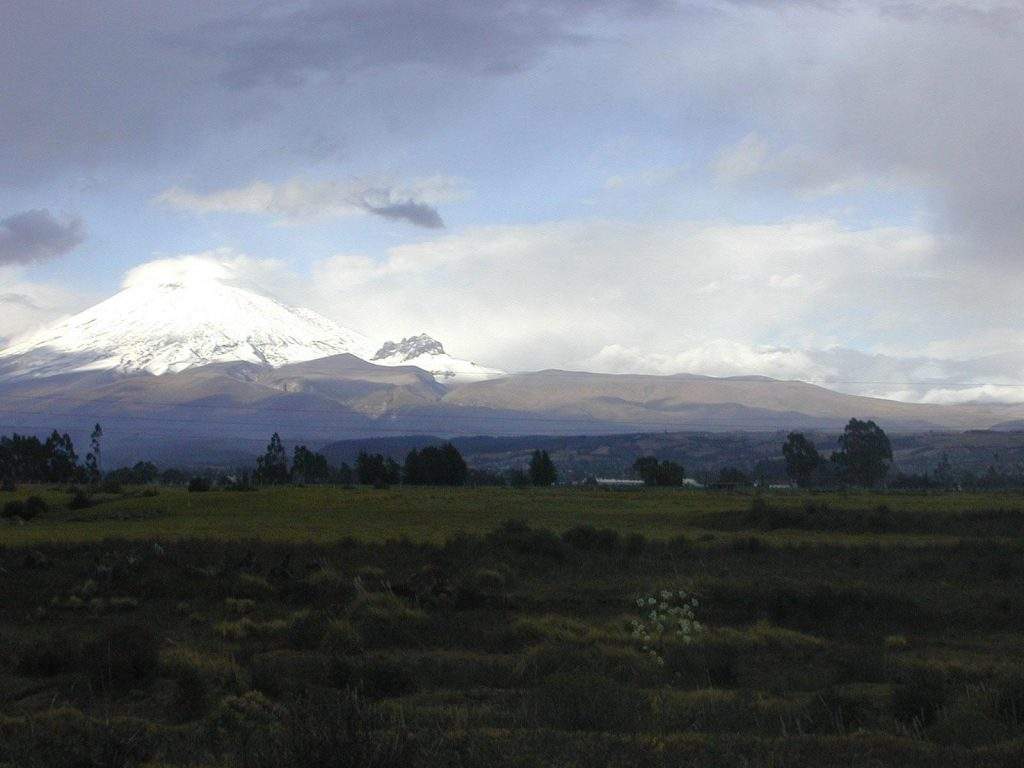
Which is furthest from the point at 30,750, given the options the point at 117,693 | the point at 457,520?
the point at 457,520

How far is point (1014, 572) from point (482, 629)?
62.6ft

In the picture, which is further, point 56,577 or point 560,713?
point 56,577

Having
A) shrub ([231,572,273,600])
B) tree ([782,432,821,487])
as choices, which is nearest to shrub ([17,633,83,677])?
shrub ([231,572,273,600])

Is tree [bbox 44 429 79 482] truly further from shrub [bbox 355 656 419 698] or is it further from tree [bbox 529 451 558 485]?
shrub [bbox 355 656 419 698]

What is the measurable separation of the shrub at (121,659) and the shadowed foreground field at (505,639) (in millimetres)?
51

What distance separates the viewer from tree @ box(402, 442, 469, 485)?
106438mm

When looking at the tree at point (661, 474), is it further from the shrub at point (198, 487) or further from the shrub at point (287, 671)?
the shrub at point (287, 671)

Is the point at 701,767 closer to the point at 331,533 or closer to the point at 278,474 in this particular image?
the point at 331,533

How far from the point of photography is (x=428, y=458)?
350ft

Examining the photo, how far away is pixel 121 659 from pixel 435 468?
86.4m

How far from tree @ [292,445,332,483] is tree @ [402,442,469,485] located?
750 inches

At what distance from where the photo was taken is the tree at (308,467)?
124 m

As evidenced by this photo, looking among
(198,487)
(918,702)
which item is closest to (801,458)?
(198,487)

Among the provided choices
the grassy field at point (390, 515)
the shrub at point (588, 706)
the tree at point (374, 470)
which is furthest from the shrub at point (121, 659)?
the tree at point (374, 470)
